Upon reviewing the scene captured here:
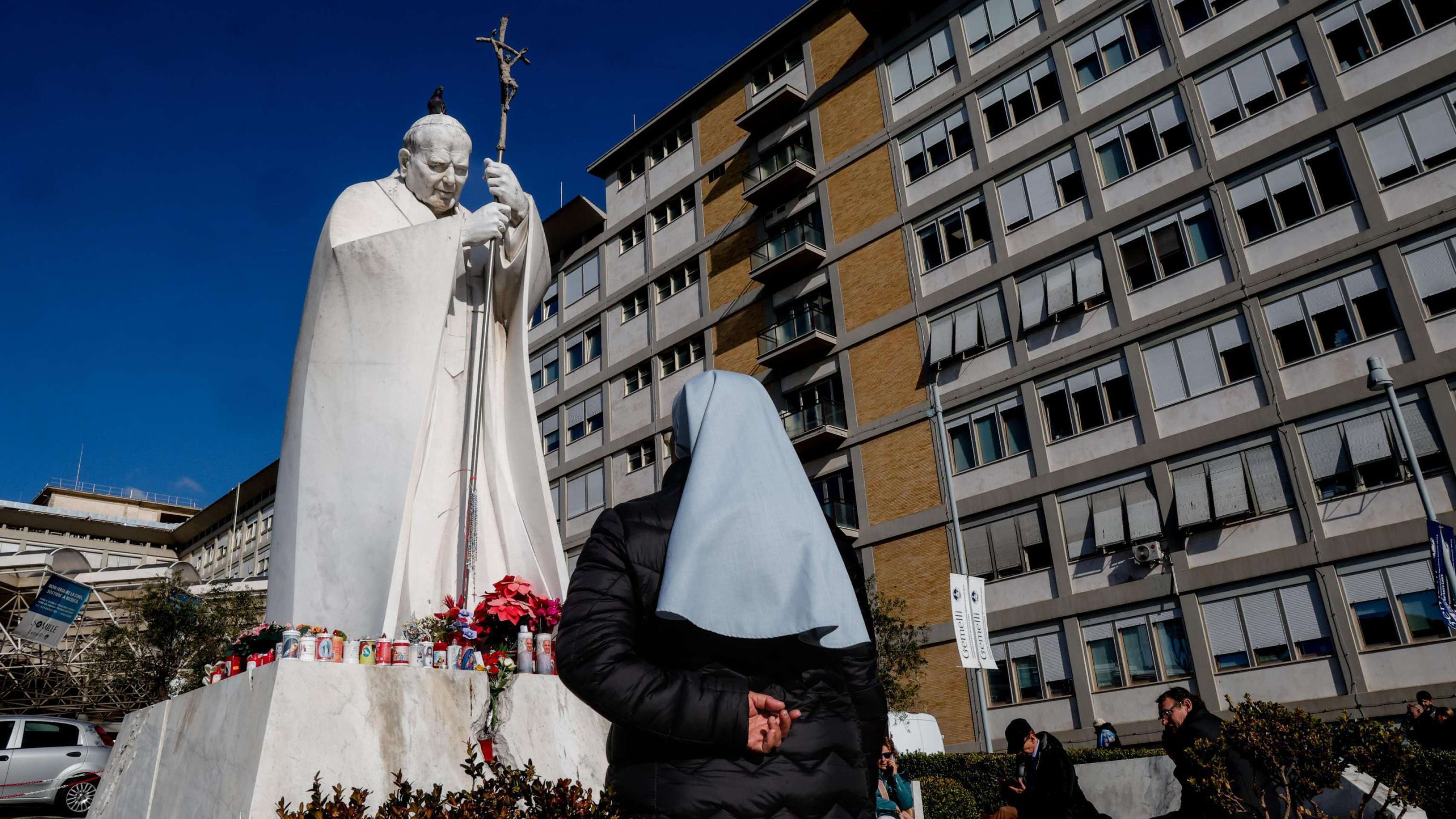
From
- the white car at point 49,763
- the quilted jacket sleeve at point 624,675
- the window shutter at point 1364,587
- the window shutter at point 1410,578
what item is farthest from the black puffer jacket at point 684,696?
the window shutter at point 1364,587

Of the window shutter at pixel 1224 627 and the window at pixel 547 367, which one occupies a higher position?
the window at pixel 547 367

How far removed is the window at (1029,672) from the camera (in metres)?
23.9

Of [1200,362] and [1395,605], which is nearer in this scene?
[1395,605]

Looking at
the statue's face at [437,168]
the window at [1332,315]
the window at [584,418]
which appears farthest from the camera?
the window at [584,418]

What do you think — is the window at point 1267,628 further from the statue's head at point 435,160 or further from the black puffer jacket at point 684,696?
the black puffer jacket at point 684,696

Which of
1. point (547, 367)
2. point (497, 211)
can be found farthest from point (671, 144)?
point (497, 211)

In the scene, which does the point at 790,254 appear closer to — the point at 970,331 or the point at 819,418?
the point at 819,418

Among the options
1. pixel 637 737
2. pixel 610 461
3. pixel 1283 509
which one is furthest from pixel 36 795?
pixel 610 461

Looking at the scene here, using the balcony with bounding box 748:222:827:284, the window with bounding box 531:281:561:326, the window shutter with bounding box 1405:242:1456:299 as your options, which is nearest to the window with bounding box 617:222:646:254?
the window with bounding box 531:281:561:326

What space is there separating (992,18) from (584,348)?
20461 mm

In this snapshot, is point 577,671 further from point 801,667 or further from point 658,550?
point 801,667

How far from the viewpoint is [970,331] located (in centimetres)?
2759

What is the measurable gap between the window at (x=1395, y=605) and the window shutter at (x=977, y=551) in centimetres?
803

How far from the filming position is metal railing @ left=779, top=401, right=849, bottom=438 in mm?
30453
